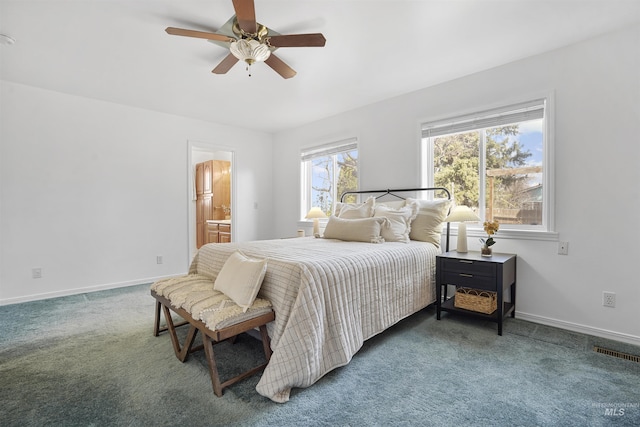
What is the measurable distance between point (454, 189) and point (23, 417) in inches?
148

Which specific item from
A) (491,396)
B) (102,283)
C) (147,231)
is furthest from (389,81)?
(102,283)

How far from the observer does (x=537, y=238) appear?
2.75m

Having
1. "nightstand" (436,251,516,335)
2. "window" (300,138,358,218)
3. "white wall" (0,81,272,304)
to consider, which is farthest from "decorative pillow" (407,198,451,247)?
"white wall" (0,81,272,304)

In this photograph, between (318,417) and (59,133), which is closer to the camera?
(318,417)

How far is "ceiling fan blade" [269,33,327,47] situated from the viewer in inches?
83.0

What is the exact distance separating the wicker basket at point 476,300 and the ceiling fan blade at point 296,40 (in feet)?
7.86

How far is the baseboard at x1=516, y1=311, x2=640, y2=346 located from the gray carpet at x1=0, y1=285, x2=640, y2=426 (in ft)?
0.29

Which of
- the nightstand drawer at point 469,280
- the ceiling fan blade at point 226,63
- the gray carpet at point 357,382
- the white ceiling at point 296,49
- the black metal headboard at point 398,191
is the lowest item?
the gray carpet at point 357,382

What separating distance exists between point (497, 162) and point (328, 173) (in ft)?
8.05

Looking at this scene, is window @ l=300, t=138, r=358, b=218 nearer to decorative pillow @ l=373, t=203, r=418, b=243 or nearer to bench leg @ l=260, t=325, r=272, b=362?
decorative pillow @ l=373, t=203, r=418, b=243

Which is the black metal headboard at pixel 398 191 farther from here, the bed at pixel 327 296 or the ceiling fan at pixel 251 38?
the ceiling fan at pixel 251 38

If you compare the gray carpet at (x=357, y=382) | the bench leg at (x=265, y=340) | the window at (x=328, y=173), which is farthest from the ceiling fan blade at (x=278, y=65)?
the gray carpet at (x=357, y=382)

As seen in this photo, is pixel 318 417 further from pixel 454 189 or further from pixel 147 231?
pixel 147 231

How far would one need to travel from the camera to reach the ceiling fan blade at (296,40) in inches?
83.0
